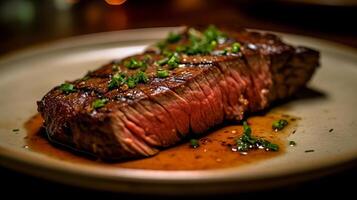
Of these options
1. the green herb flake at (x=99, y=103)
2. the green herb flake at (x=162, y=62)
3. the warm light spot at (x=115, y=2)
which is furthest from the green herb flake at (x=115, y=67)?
the warm light spot at (x=115, y=2)

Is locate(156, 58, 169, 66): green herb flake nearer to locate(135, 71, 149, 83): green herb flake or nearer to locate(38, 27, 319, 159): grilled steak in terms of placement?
locate(38, 27, 319, 159): grilled steak

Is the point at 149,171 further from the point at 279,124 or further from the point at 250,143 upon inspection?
the point at 279,124

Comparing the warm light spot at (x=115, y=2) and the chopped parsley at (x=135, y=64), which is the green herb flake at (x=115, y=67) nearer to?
the chopped parsley at (x=135, y=64)

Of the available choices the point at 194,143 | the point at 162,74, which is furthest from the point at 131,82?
the point at 194,143

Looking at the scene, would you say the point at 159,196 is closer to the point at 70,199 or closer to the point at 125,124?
the point at 70,199

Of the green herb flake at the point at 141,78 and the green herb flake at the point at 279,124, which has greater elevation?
the green herb flake at the point at 141,78

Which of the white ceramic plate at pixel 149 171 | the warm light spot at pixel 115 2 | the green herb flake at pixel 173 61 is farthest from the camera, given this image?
the warm light spot at pixel 115 2

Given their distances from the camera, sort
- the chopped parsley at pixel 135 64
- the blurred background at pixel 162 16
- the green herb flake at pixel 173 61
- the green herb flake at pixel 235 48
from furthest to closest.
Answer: the blurred background at pixel 162 16
the green herb flake at pixel 235 48
the chopped parsley at pixel 135 64
the green herb flake at pixel 173 61

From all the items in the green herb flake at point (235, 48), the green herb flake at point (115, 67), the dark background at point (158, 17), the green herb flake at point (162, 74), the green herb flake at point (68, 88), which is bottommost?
the dark background at point (158, 17)
